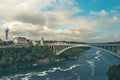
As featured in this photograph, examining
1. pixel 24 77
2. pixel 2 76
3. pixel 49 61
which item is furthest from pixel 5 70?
pixel 49 61

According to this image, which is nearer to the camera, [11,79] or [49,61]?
[11,79]

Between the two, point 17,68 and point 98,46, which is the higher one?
point 98,46

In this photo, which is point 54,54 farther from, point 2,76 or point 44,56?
point 2,76

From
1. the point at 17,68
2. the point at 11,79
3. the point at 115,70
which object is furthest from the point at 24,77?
the point at 115,70

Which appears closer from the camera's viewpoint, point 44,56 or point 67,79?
point 67,79

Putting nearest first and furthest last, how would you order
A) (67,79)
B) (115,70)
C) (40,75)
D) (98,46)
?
(115,70) → (67,79) → (40,75) → (98,46)

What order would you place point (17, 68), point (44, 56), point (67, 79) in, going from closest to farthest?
point (67, 79), point (17, 68), point (44, 56)

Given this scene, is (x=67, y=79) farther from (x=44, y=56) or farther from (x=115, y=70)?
(x=44, y=56)

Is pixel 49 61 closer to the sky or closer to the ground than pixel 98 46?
closer to the ground

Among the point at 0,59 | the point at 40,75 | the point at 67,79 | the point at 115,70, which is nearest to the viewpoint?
the point at 115,70
